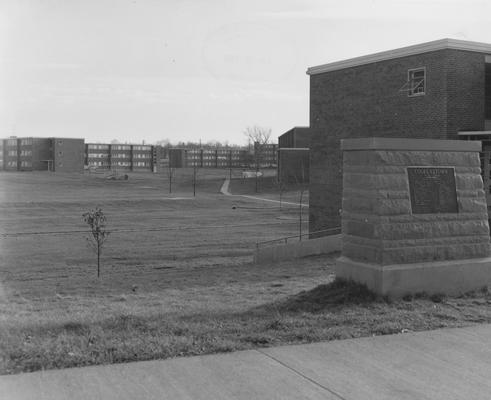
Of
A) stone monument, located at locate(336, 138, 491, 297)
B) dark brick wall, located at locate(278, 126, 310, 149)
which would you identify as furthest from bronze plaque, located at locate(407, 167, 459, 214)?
dark brick wall, located at locate(278, 126, 310, 149)

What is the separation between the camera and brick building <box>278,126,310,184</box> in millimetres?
78081

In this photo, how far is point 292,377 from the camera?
496 cm

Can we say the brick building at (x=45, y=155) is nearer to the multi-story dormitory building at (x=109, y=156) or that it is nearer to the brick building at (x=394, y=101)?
the multi-story dormitory building at (x=109, y=156)

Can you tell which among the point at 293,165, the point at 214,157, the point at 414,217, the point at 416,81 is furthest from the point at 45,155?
the point at 414,217

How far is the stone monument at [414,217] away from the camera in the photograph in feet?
26.4

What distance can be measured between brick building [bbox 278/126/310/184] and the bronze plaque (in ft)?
225

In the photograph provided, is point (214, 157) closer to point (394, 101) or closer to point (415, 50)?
point (394, 101)

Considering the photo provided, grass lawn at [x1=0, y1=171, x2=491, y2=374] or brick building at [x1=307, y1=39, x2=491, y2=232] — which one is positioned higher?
brick building at [x1=307, y1=39, x2=491, y2=232]

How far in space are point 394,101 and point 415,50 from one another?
244cm

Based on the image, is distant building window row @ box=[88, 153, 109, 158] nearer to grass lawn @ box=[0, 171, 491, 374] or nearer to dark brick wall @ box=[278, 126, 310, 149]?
dark brick wall @ box=[278, 126, 310, 149]

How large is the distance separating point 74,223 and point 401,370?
145 feet

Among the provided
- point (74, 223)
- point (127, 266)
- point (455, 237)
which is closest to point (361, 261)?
point (455, 237)

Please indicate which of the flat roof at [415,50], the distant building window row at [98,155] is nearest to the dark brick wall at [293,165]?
the flat roof at [415,50]

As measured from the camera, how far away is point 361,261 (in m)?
8.34
